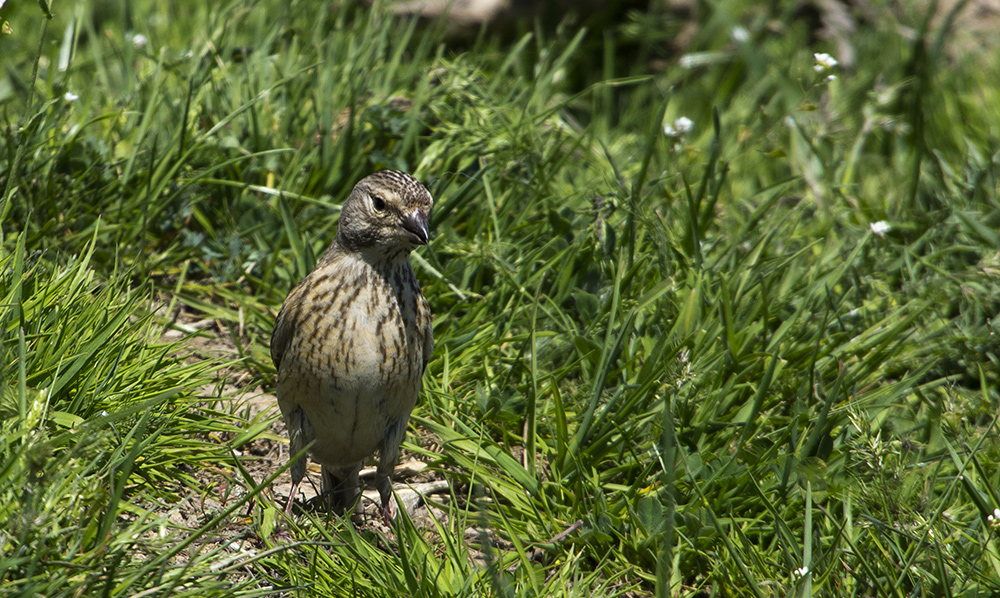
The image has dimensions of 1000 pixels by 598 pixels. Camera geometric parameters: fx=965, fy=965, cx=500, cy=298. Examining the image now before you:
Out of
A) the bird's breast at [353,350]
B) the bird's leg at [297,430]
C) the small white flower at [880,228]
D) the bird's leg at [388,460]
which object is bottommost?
the small white flower at [880,228]

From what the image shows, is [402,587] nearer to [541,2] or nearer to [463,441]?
[463,441]

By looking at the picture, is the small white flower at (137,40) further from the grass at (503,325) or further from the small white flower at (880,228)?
the small white flower at (880,228)

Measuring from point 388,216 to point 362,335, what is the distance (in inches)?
18.1

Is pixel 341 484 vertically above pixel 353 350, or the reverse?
pixel 353 350

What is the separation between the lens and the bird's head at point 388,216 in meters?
3.59

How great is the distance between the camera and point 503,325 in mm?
4551

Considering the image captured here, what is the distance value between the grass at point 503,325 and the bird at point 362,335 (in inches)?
8.2

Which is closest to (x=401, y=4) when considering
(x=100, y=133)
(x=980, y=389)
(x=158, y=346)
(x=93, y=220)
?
(x=100, y=133)

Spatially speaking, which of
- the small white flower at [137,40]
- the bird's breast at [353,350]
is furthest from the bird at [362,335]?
the small white flower at [137,40]

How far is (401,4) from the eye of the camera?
6961mm

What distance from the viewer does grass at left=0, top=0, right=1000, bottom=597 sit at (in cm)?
326

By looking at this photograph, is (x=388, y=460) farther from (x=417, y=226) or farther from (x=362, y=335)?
(x=417, y=226)

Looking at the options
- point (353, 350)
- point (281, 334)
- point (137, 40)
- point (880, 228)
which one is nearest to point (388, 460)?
point (353, 350)

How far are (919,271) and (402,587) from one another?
333cm
